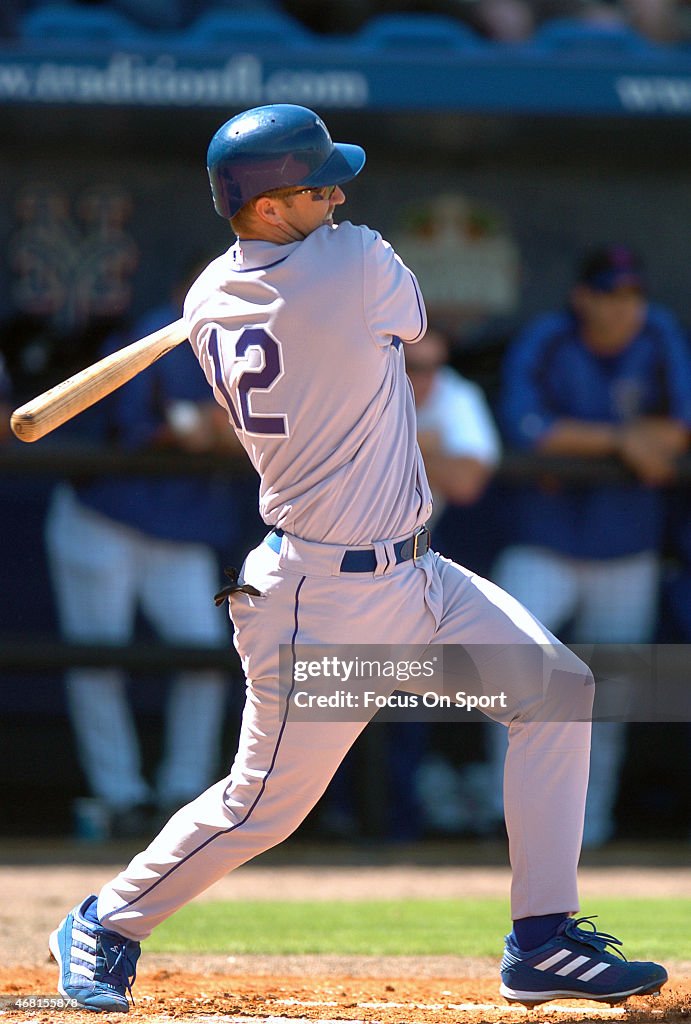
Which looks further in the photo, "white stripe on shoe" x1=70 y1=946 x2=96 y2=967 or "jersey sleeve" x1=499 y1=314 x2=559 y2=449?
"jersey sleeve" x1=499 y1=314 x2=559 y2=449

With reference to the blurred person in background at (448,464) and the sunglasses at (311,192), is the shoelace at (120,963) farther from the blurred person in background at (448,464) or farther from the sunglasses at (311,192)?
the blurred person in background at (448,464)

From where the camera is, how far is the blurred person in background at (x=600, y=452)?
5.37m

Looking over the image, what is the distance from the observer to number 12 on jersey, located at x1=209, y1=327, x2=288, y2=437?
2.70m

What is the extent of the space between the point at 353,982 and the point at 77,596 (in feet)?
7.71

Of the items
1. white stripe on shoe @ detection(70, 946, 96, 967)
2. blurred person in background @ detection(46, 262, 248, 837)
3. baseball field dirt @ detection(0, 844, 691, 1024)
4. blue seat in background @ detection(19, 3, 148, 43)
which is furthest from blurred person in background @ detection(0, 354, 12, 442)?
white stripe on shoe @ detection(70, 946, 96, 967)

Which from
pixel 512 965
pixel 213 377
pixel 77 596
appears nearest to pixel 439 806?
pixel 77 596

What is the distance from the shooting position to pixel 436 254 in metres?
6.42

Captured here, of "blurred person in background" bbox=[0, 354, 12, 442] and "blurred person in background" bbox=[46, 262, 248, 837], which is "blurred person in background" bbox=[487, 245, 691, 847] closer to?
"blurred person in background" bbox=[46, 262, 248, 837]

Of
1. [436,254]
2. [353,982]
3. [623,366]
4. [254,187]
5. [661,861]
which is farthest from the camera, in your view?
[436,254]

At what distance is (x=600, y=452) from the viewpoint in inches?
212

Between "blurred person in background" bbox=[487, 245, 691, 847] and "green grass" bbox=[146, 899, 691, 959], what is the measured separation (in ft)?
3.29

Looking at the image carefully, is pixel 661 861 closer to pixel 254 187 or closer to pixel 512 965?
pixel 512 965

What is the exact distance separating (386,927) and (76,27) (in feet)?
11.8

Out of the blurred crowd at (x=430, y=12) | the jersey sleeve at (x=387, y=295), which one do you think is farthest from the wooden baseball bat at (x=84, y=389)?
the blurred crowd at (x=430, y=12)
